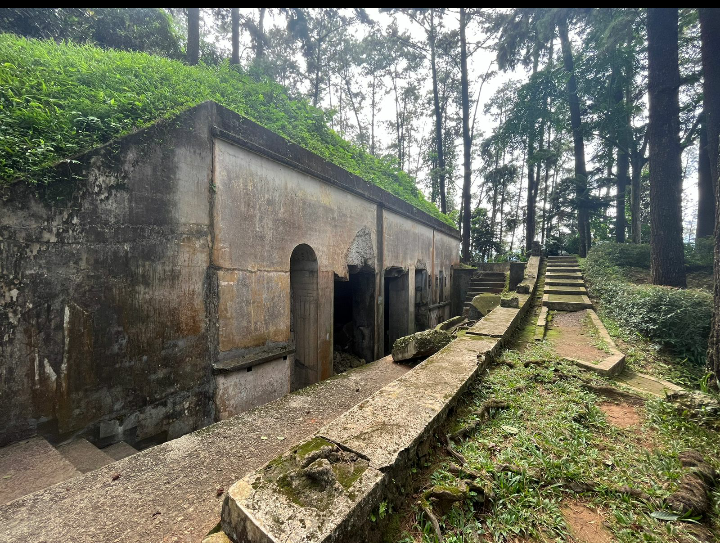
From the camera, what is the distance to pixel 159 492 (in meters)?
2.08

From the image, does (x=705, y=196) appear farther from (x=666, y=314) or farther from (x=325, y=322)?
(x=325, y=322)

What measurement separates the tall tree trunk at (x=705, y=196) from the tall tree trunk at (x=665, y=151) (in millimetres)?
6677

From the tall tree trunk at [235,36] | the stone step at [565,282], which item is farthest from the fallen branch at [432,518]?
the tall tree trunk at [235,36]

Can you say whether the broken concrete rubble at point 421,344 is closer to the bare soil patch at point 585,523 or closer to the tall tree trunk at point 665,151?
the bare soil patch at point 585,523

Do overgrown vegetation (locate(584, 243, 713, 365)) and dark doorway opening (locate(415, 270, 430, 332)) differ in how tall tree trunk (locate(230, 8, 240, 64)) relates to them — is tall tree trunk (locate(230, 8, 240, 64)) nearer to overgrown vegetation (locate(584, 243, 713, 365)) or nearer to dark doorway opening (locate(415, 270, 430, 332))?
dark doorway opening (locate(415, 270, 430, 332))

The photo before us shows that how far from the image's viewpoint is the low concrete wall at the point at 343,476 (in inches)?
55.4

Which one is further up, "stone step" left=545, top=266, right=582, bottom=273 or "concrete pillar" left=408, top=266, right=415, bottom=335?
"stone step" left=545, top=266, right=582, bottom=273

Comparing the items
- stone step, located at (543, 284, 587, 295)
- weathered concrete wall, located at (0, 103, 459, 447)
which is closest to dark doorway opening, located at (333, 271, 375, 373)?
weathered concrete wall, located at (0, 103, 459, 447)

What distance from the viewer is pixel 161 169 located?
3775 mm

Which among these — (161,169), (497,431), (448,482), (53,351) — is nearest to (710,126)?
(497,431)

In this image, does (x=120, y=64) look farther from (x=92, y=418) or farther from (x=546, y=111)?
(x=546, y=111)

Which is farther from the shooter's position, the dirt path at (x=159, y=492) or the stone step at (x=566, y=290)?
the stone step at (x=566, y=290)

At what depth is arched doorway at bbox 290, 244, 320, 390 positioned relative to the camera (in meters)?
6.27

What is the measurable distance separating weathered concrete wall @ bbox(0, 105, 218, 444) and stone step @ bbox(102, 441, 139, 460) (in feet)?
0.28
